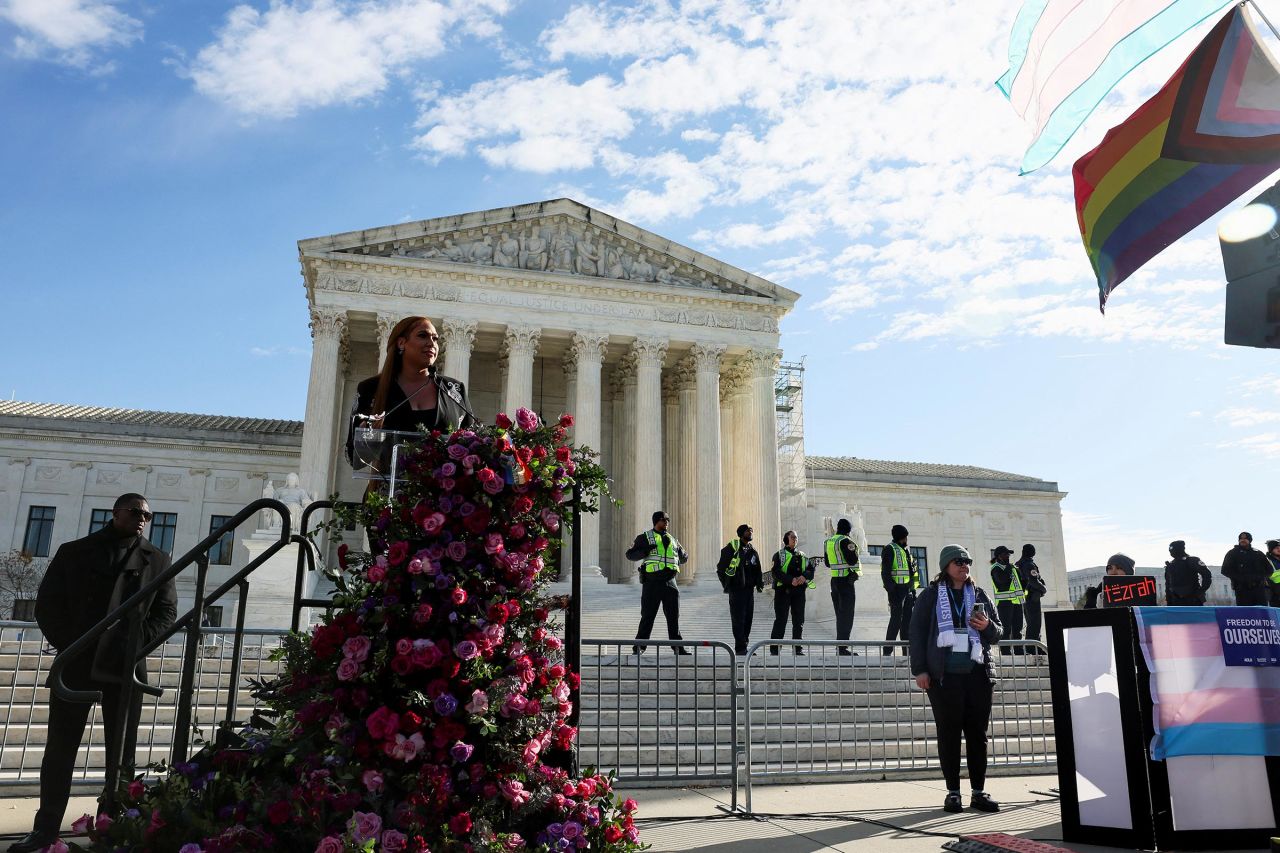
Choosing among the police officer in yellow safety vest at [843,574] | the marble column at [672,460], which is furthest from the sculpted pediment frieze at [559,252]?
the police officer in yellow safety vest at [843,574]

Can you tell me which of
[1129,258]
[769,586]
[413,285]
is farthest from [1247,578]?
[413,285]

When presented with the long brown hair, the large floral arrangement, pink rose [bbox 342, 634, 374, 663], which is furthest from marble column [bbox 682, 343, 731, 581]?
pink rose [bbox 342, 634, 374, 663]

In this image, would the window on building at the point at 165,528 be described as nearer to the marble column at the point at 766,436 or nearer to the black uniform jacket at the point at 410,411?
the marble column at the point at 766,436

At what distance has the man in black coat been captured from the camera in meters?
5.46

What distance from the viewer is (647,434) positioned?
30219 millimetres

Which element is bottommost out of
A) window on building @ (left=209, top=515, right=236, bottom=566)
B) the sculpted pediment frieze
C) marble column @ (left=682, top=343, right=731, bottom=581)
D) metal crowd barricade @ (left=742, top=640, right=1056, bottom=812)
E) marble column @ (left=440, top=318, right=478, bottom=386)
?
metal crowd barricade @ (left=742, top=640, right=1056, bottom=812)

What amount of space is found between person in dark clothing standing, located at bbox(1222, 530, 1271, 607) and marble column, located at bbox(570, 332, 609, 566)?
18.1 m

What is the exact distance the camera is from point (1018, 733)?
9828 millimetres

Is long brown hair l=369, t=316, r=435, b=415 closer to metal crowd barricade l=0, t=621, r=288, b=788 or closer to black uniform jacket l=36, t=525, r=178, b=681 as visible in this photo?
black uniform jacket l=36, t=525, r=178, b=681

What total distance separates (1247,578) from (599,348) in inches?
790

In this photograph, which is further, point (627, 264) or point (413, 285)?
point (627, 264)

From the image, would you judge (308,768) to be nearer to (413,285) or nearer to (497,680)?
(497,680)

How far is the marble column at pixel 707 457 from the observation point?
96.6 ft

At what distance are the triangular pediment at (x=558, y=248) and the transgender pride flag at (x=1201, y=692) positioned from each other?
1021 inches
